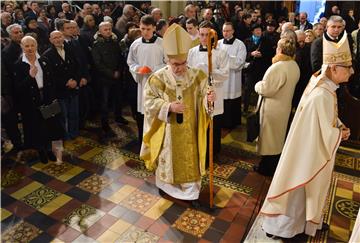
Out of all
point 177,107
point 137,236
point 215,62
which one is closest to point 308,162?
point 177,107

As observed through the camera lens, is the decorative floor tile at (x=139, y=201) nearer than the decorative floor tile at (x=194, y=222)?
No

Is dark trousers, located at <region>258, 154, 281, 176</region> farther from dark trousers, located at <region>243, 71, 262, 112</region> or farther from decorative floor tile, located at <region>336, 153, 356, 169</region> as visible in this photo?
dark trousers, located at <region>243, 71, 262, 112</region>

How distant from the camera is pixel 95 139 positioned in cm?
589

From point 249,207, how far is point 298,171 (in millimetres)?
1138

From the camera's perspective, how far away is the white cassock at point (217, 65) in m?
4.65

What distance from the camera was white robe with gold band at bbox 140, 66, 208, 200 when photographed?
3.86 metres

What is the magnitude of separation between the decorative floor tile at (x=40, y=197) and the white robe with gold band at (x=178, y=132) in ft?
4.23

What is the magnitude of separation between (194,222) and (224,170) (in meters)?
1.23

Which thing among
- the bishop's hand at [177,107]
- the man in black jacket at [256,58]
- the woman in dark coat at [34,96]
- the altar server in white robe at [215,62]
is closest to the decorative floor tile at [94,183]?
the woman in dark coat at [34,96]

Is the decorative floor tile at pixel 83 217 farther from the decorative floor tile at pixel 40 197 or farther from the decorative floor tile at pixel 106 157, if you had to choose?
the decorative floor tile at pixel 106 157

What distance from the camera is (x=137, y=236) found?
3.66 meters

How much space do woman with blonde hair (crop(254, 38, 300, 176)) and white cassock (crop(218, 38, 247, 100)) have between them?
1.36 m

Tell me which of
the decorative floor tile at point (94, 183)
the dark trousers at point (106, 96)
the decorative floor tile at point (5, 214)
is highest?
the dark trousers at point (106, 96)

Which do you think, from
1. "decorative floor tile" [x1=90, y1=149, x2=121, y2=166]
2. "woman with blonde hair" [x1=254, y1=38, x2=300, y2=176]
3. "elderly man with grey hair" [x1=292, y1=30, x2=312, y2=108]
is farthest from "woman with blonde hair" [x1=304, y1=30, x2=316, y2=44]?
"decorative floor tile" [x1=90, y1=149, x2=121, y2=166]
